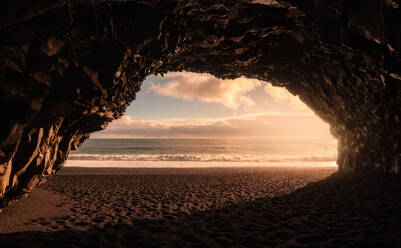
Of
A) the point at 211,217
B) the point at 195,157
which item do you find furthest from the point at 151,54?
the point at 195,157

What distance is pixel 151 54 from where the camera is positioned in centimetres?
893

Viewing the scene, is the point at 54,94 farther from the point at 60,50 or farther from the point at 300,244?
the point at 300,244

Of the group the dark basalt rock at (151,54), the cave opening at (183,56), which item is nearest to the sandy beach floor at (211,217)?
the cave opening at (183,56)

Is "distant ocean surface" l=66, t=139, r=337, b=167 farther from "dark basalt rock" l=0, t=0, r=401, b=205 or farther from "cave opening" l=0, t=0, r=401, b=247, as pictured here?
"dark basalt rock" l=0, t=0, r=401, b=205

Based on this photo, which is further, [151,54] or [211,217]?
[151,54]

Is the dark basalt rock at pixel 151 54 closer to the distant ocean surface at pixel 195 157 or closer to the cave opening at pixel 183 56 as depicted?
Answer: the cave opening at pixel 183 56

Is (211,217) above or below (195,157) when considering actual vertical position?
above

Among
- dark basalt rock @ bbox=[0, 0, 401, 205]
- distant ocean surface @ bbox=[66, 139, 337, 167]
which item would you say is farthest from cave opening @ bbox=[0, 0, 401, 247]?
distant ocean surface @ bbox=[66, 139, 337, 167]

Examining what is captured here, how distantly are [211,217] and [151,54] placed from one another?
6.83 metres

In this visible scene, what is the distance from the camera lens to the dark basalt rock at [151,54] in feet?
16.1

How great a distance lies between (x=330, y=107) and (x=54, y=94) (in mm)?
16390

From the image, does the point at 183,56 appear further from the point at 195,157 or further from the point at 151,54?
the point at 195,157

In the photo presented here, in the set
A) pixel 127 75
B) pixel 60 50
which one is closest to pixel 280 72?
pixel 127 75

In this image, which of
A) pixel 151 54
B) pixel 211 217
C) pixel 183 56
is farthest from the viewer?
pixel 183 56
